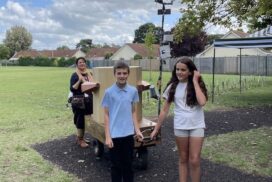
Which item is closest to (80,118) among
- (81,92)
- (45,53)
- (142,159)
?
(81,92)

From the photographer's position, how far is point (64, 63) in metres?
90.5

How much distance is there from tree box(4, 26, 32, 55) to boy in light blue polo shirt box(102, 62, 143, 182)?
14439cm

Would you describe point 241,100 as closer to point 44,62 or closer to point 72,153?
point 72,153

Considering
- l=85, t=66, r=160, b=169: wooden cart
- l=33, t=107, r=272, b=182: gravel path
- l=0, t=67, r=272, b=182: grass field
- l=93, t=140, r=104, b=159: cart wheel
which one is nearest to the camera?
l=33, t=107, r=272, b=182: gravel path

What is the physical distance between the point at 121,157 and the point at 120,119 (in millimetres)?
468

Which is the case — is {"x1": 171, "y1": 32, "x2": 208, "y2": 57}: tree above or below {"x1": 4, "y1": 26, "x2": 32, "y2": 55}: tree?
below

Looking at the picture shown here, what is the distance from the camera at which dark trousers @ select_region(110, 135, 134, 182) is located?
524cm

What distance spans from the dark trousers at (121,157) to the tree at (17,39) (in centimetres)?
14444

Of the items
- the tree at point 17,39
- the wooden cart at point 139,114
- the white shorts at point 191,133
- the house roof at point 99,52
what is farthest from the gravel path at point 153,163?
the tree at point 17,39

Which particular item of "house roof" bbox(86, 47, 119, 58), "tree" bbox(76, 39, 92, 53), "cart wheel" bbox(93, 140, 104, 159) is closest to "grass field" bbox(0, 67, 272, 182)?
"cart wheel" bbox(93, 140, 104, 159)

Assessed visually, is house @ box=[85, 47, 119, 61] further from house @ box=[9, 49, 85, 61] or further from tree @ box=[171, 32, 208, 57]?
tree @ box=[171, 32, 208, 57]

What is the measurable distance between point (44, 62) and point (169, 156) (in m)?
93.7

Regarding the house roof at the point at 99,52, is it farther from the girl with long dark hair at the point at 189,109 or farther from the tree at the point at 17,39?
the girl with long dark hair at the point at 189,109

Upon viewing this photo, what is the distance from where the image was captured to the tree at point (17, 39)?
5650 inches
